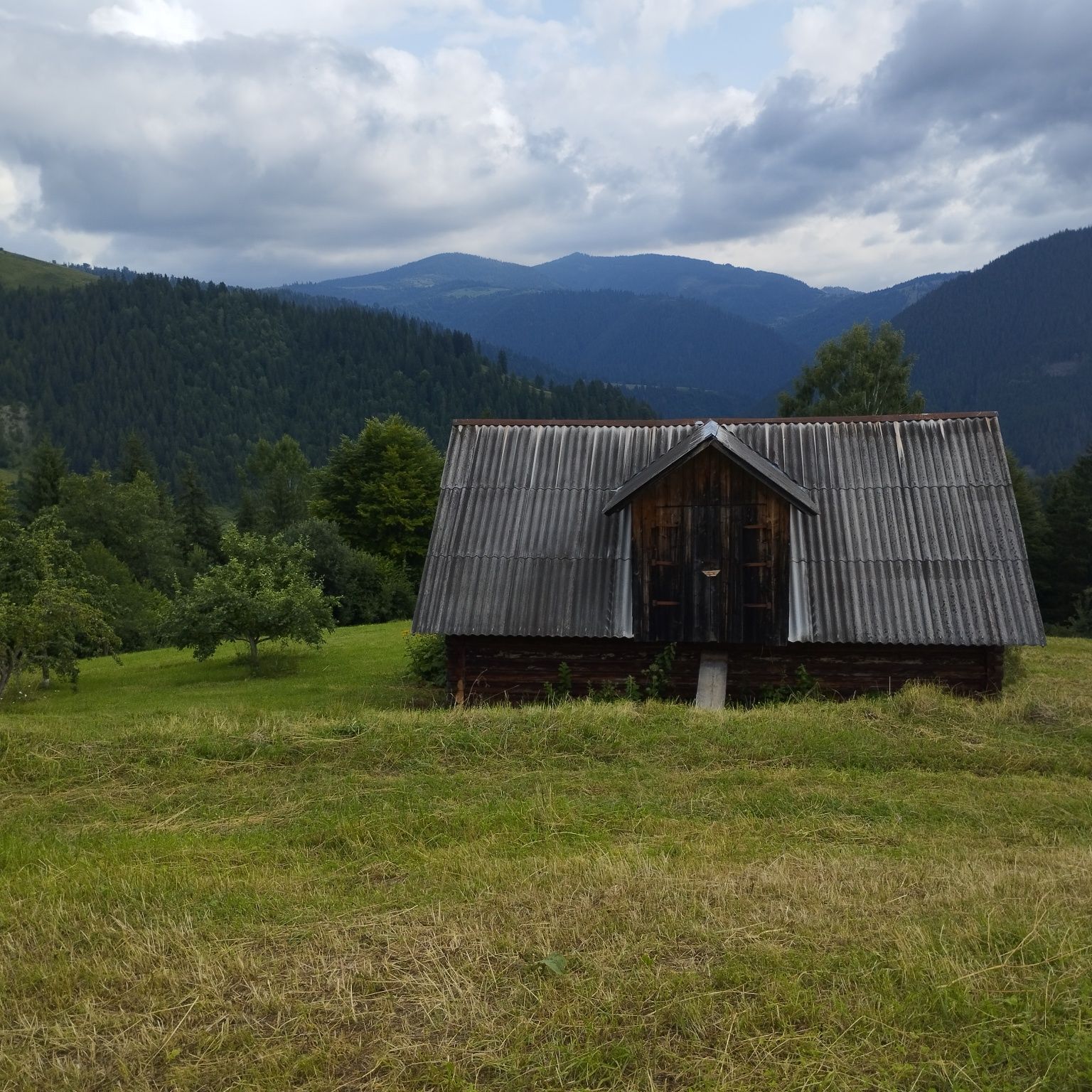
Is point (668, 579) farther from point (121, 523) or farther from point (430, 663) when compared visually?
point (121, 523)

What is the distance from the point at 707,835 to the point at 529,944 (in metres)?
2.92

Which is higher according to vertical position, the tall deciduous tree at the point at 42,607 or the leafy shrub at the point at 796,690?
the tall deciduous tree at the point at 42,607

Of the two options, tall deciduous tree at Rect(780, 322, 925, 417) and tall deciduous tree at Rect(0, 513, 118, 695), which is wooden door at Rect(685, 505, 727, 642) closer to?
tall deciduous tree at Rect(0, 513, 118, 695)

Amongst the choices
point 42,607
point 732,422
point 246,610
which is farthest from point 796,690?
point 42,607

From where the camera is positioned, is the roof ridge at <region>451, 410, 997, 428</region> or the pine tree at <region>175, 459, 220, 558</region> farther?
the pine tree at <region>175, 459, 220, 558</region>

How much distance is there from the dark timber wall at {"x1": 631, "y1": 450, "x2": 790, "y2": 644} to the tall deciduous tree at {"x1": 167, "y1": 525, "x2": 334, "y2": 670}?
1442cm

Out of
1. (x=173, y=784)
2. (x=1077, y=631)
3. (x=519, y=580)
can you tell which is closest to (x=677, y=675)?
(x=519, y=580)

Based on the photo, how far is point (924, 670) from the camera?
17.2m

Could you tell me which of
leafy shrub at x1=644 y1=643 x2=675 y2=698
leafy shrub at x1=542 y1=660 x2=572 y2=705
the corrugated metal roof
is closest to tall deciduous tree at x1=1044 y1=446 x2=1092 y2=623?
the corrugated metal roof

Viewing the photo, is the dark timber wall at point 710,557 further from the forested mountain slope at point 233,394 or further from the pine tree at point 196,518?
the forested mountain slope at point 233,394

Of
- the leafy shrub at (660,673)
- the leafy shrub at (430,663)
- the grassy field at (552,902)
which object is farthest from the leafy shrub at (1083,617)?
the grassy field at (552,902)

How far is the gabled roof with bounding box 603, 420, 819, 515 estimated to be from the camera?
17.1m

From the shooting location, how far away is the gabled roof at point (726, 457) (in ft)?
56.0

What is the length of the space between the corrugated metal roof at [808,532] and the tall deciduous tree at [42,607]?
13.5 metres
